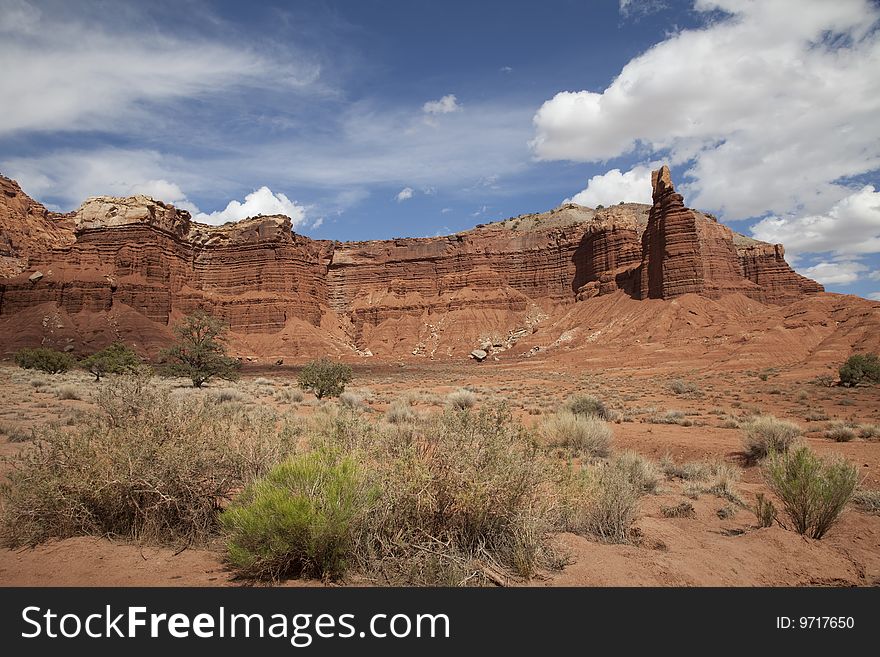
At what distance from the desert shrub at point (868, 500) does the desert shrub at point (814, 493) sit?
1.25 metres

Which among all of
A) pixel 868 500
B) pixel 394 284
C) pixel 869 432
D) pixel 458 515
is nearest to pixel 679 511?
pixel 868 500

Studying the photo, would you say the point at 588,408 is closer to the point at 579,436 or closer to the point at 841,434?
the point at 579,436

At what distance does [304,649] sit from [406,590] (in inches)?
30.2

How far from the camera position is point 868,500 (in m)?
6.43

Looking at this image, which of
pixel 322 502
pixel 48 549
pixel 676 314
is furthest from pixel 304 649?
pixel 676 314

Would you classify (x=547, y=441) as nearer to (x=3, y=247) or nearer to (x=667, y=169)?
(x=667, y=169)

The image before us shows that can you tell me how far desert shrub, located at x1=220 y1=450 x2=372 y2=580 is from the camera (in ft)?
12.0

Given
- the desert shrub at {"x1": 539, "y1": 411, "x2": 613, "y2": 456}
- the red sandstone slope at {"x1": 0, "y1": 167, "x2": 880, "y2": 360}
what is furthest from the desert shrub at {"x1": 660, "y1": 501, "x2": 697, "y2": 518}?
the red sandstone slope at {"x1": 0, "y1": 167, "x2": 880, "y2": 360}

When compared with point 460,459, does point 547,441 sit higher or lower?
lower

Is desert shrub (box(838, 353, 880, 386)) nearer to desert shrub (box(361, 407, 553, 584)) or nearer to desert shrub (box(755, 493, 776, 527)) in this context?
desert shrub (box(755, 493, 776, 527))

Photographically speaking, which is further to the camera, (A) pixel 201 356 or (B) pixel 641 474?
(A) pixel 201 356

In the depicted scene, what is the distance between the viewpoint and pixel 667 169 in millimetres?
66625

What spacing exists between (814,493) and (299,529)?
536 centimetres

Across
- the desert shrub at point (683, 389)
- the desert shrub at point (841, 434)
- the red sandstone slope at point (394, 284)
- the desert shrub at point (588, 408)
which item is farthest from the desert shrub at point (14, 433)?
the red sandstone slope at point (394, 284)
